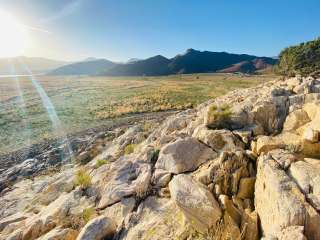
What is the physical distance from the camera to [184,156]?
843 cm

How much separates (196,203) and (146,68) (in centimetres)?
14888

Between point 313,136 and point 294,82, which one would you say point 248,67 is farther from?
point 313,136

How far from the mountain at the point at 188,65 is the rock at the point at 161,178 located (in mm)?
136985

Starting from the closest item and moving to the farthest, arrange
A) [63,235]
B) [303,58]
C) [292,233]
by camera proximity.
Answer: [292,233]
[63,235]
[303,58]

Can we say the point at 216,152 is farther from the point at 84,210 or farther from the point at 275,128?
the point at 84,210

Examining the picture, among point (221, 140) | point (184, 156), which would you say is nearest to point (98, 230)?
point (184, 156)

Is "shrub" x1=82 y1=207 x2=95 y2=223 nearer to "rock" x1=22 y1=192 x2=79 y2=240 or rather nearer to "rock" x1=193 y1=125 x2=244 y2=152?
"rock" x1=22 y1=192 x2=79 y2=240

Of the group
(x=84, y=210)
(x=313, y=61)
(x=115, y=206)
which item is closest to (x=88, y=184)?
(x=84, y=210)

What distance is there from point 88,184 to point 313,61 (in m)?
25.7

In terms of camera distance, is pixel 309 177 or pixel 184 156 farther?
pixel 184 156

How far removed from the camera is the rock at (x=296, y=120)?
27.0 ft

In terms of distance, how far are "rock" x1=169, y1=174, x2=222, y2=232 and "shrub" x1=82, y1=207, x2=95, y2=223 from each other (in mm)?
2557

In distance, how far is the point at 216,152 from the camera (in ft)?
27.4

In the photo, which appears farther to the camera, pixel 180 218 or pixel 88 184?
pixel 88 184
